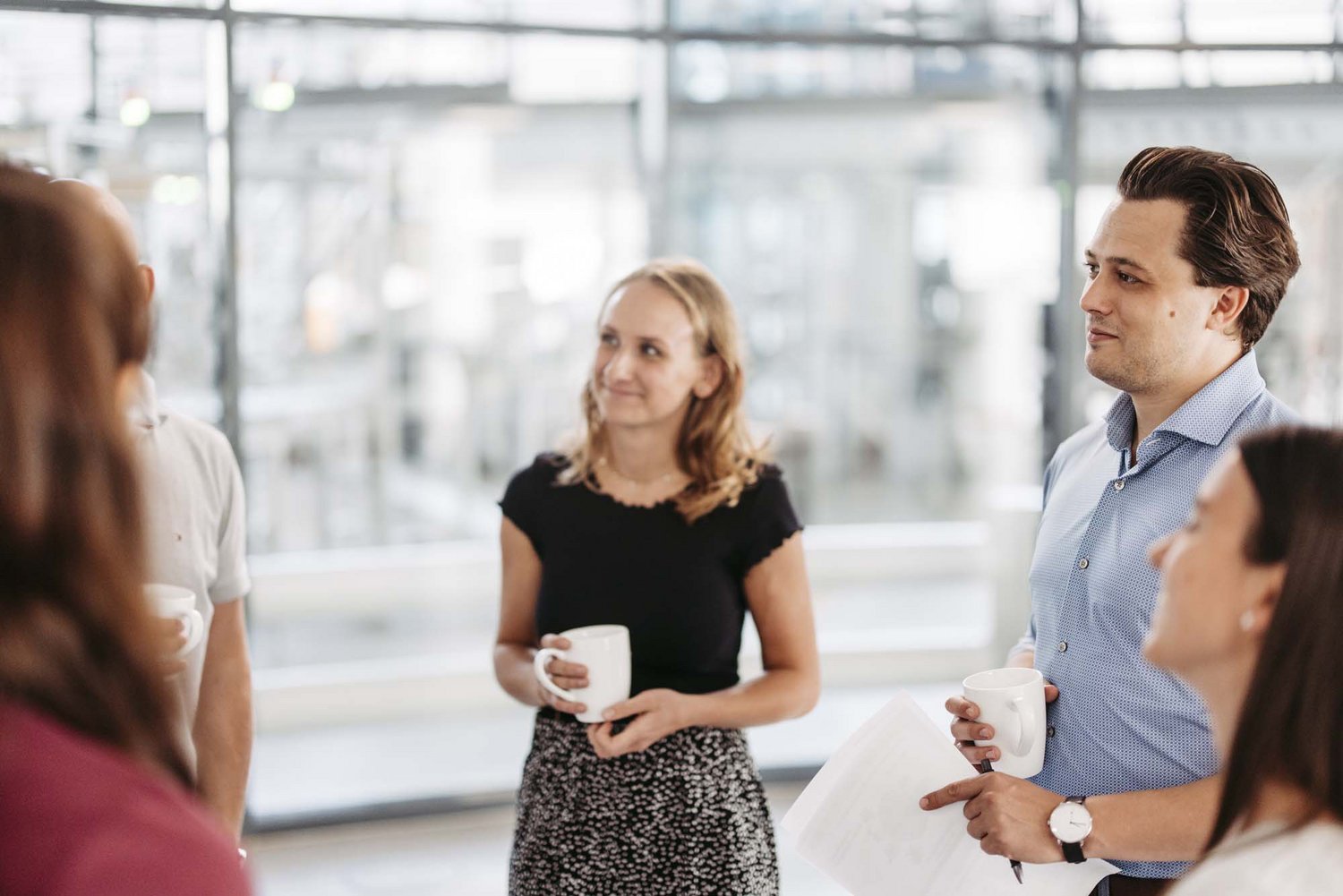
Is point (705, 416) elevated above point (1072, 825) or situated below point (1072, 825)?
above

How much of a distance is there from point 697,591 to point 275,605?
2627 millimetres

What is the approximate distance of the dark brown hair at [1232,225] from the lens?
1.48 m

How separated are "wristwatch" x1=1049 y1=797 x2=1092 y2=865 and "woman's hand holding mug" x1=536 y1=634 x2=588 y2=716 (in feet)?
2.02

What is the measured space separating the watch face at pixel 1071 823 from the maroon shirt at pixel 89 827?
98cm

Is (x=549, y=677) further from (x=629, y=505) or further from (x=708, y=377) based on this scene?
(x=708, y=377)

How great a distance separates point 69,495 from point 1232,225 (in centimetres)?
134

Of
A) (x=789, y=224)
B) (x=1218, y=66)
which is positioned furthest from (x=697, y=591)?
(x=1218, y=66)

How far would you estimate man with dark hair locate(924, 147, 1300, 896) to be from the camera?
138 cm

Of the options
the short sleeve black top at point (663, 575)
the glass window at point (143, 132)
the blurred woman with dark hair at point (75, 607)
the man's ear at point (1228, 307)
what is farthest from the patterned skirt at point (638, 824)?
the glass window at point (143, 132)

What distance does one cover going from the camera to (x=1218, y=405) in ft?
4.83

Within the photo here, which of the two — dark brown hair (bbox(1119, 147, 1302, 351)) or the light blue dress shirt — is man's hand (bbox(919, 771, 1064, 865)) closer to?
the light blue dress shirt

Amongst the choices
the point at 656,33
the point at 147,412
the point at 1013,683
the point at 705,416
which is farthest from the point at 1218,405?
the point at 656,33

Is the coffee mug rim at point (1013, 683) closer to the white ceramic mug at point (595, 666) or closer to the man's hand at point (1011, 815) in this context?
the man's hand at point (1011, 815)

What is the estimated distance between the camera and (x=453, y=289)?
4.19 metres
